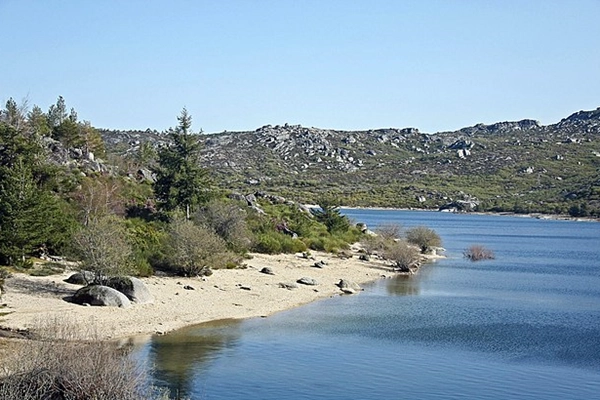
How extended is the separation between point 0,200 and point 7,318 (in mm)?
11887

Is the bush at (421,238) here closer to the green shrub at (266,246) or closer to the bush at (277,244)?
the bush at (277,244)

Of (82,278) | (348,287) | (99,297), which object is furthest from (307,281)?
(99,297)

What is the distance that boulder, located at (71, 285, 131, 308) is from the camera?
1275 inches

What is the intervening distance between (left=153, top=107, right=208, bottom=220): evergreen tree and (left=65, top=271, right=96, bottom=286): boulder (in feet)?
77.4

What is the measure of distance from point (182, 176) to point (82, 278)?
25.6m

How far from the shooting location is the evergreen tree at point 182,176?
6104 centimetres

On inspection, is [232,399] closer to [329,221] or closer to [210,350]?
[210,350]

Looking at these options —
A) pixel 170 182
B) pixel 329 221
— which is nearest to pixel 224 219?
pixel 170 182

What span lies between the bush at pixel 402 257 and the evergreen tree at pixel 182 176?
56.3 feet

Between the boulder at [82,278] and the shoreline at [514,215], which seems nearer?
the boulder at [82,278]

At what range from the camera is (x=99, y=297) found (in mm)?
32406

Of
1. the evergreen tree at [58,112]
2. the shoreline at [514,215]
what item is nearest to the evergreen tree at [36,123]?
the evergreen tree at [58,112]

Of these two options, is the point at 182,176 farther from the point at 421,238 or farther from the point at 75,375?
the point at 75,375

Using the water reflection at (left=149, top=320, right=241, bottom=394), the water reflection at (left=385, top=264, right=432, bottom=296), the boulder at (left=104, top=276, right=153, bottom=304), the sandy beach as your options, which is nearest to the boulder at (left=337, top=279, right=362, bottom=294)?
the sandy beach
